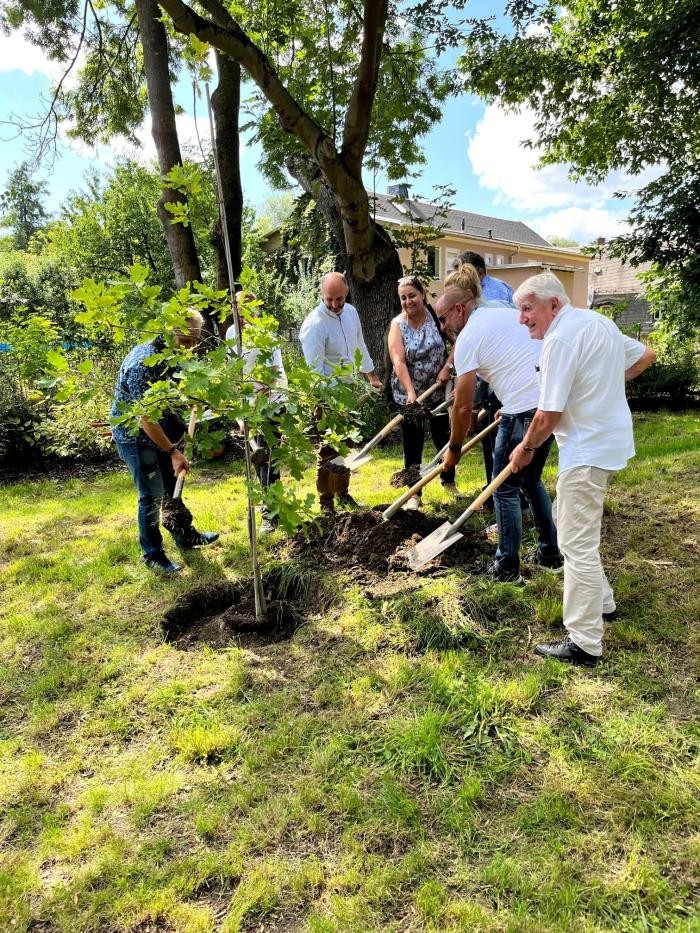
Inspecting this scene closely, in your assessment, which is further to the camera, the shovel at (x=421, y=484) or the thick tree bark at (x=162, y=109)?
the thick tree bark at (x=162, y=109)

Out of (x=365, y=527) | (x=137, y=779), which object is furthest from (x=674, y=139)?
(x=137, y=779)

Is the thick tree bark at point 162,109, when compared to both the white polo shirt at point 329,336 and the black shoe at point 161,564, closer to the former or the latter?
the white polo shirt at point 329,336

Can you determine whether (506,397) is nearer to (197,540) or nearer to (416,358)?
(416,358)

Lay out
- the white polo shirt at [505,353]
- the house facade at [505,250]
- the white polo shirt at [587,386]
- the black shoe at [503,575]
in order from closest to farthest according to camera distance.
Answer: the white polo shirt at [587,386] < the white polo shirt at [505,353] < the black shoe at [503,575] < the house facade at [505,250]

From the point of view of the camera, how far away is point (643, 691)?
272 cm

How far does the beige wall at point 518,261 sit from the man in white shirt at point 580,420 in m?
26.4

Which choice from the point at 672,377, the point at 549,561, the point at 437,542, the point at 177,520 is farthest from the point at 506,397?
the point at 672,377

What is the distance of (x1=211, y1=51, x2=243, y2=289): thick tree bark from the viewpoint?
8.84 meters

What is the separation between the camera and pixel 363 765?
2.44m

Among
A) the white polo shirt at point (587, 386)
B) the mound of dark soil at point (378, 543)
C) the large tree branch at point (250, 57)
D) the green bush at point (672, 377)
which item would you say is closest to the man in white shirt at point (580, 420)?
the white polo shirt at point (587, 386)

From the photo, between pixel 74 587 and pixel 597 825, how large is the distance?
378 cm

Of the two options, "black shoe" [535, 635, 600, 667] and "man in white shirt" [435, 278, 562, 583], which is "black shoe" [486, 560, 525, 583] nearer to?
"man in white shirt" [435, 278, 562, 583]

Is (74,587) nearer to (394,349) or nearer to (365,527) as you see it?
(365,527)

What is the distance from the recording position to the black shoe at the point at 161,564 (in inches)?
173
